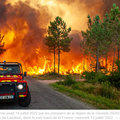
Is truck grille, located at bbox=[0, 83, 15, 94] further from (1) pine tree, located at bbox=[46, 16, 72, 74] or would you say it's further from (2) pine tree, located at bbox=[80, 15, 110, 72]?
(1) pine tree, located at bbox=[46, 16, 72, 74]

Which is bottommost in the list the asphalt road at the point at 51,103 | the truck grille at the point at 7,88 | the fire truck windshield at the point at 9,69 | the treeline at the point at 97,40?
the asphalt road at the point at 51,103

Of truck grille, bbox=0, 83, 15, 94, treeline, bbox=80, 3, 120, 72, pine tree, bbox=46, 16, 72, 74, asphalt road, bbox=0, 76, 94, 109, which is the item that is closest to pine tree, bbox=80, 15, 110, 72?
treeline, bbox=80, 3, 120, 72

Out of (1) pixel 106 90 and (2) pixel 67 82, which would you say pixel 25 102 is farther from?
(2) pixel 67 82

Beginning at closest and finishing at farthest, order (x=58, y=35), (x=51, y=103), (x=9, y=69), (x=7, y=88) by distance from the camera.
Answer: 1. (x=7, y=88)
2. (x=51, y=103)
3. (x=9, y=69)
4. (x=58, y=35)

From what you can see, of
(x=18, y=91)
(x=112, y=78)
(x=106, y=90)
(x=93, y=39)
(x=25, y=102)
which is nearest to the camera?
(x=18, y=91)

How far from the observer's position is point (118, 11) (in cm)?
3600

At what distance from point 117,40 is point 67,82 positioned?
2306 centimetres

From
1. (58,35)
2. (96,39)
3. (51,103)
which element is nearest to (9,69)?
(51,103)

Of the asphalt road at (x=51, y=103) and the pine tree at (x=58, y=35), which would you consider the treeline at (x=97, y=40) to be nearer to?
the pine tree at (x=58, y=35)

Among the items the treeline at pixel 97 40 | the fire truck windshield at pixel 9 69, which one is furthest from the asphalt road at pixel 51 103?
the treeline at pixel 97 40

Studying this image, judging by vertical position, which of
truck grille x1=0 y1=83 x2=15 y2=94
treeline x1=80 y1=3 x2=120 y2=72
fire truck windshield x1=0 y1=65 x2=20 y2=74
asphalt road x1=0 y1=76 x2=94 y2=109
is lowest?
asphalt road x1=0 y1=76 x2=94 y2=109

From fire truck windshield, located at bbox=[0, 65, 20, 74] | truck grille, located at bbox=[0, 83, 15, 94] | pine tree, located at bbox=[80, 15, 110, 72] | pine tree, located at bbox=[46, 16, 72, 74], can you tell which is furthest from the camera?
pine tree, located at bbox=[46, 16, 72, 74]

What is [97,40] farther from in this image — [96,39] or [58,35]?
[58,35]
